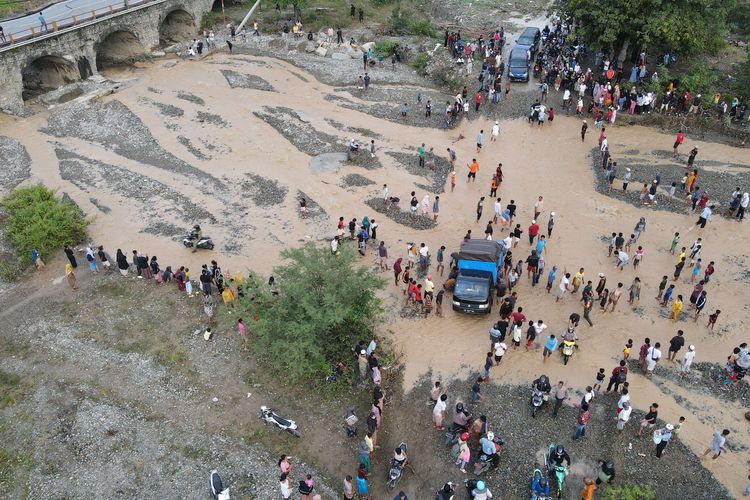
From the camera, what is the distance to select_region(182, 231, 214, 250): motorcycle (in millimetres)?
26125

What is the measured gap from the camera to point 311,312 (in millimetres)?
18750

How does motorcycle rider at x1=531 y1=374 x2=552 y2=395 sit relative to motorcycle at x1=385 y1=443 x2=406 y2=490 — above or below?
above

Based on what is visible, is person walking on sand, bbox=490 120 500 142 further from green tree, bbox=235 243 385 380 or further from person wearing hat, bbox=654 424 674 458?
person wearing hat, bbox=654 424 674 458

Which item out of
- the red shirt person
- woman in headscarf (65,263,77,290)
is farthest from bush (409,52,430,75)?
woman in headscarf (65,263,77,290)

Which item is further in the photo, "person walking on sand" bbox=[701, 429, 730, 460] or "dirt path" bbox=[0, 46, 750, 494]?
"dirt path" bbox=[0, 46, 750, 494]

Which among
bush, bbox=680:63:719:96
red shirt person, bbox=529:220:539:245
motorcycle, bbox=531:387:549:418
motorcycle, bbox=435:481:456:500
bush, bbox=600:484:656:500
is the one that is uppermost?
bush, bbox=680:63:719:96

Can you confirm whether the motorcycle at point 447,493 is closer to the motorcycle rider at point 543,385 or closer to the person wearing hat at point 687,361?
the motorcycle rider at point 543,385

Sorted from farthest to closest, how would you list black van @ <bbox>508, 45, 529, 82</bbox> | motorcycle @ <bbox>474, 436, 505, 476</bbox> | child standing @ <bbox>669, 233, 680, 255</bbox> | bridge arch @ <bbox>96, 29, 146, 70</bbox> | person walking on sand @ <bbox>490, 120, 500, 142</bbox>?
bridge arch @ <bbox>96, 29, 146, 70</bbox> < black van @ <bbox>508, 45, 529, 82</bbox> < person walking on sand @ <bbox>490, 120, 500, 142</bbox> < child standing @ <bbox>669, 233, 680, 255</bbox> < motorcycle @ <bbox>474, 436, 505, 476</bbox>

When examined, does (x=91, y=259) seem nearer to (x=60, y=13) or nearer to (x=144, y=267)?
(x=144, y=267)

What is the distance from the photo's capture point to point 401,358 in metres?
20.6

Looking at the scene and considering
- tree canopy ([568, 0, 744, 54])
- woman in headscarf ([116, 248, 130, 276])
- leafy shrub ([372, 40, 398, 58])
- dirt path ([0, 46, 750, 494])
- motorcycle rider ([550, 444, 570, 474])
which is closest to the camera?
motorcycle rider ([550, 444, 570, 474])

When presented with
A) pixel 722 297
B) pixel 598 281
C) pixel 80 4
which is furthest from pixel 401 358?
pixel 80 4

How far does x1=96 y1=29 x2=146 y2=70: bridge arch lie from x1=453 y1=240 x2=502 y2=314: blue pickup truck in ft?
118

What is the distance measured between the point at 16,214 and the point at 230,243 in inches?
409
